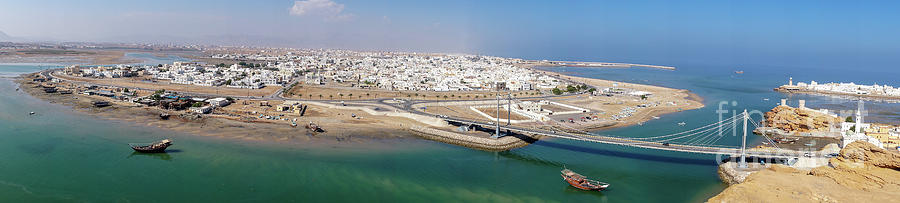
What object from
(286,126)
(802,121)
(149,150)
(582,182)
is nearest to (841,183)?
(582,182)

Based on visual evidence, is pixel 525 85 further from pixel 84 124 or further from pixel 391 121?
pixel 84 124

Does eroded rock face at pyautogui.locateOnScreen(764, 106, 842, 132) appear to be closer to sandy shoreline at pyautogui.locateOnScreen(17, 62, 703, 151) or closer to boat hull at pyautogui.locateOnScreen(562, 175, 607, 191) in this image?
sandy shoreline at pyautogui.locateOnScreen(17, 62, 703, 151)

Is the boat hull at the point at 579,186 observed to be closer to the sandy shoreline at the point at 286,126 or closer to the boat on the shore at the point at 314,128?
the sandy shoreline at the point at 286,126

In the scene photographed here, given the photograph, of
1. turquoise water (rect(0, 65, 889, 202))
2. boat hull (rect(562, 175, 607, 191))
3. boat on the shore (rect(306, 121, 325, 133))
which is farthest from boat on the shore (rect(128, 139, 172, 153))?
boat hull (rect(562, 175, 607, 191))

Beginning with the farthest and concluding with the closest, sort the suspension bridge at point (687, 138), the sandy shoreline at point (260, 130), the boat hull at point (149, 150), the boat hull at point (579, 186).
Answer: the sandy shoreline at point (260, 130)
the boat hull at point (149, 150)
the suspension bridge at point (687, 138)
the boat hull at point (579, 186)

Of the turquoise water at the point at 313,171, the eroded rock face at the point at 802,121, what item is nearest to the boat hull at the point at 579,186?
the turquoise water at the point at 313,171

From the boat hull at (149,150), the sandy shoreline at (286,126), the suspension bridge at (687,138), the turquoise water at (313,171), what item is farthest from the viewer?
the sandy shoreline at (286,126)
